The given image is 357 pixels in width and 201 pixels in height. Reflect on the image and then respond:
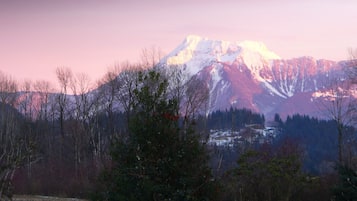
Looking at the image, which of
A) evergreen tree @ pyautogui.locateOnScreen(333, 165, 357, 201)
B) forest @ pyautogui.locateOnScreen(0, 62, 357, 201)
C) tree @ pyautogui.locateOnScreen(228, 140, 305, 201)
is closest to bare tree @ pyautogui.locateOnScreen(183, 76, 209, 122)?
forest @ pyautogui.locateOnScreen(0, 62, 357, 201)

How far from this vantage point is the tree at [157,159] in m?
11.2

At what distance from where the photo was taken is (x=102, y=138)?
5641cm

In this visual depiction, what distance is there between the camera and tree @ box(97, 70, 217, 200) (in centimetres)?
1118

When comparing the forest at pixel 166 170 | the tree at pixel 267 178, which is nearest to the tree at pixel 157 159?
the forest at pixel 166 170

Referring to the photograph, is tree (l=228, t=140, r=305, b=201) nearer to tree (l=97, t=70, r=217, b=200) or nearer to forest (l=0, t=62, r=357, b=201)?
forest (l=0, t=62, r=357, b=201)

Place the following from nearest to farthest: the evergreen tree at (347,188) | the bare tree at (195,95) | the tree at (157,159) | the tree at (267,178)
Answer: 1. the tree at (157,159)
2. the evergreen tree at (347,188)
3. the tree at (267,178)
4. the bare tree at (195,95)

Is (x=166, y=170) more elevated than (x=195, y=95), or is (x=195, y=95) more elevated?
(x=195, y=95)

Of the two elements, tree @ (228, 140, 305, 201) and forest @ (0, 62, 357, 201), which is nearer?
forest @ (0, 62, 357, 201)

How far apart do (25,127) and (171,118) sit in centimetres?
5453

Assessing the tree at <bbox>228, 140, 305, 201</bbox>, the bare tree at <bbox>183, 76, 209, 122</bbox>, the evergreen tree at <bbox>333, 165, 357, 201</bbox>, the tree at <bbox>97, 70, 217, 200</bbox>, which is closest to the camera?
the tree at <bbox>97, 70, 217, 200</bbox>

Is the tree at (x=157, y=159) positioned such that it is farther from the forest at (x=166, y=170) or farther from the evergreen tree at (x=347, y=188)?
the evergreen tree at (x=347, y=188)

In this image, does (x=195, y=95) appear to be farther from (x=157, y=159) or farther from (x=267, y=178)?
(x=157, y=159)

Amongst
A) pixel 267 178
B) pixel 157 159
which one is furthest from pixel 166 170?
pixel 267 178

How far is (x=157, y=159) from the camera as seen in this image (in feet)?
37.6
